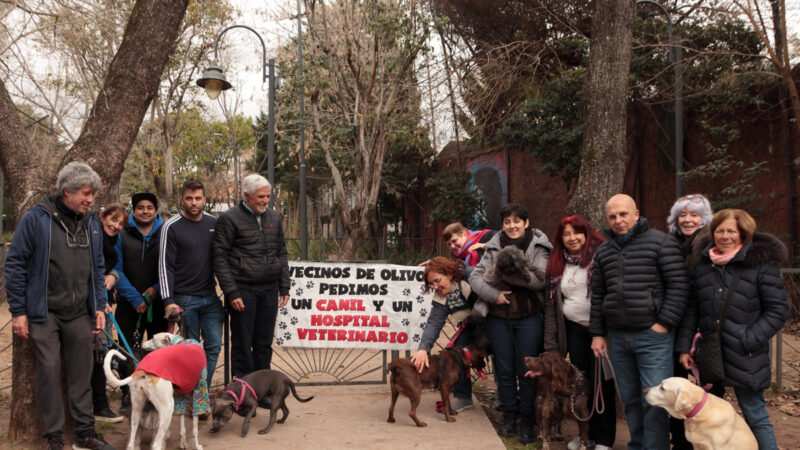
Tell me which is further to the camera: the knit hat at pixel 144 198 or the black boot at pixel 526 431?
the knit hat at pixel 144 198

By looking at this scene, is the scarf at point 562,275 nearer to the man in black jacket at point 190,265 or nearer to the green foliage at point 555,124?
the man in black jacket at point 190,265

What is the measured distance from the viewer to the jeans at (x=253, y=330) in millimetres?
5621

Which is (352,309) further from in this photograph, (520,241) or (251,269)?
(520,241)

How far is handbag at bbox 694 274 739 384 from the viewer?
4.09 metres

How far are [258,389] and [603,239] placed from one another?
2.95 metres

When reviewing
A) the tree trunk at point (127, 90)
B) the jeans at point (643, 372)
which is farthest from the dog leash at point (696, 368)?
the tree trunk at point (127, 90)

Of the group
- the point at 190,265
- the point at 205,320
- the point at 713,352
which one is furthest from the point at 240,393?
the point at 713,352

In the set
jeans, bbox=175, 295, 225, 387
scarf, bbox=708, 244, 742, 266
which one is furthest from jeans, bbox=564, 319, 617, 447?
jeans, bbox=175, 295, 225, 387

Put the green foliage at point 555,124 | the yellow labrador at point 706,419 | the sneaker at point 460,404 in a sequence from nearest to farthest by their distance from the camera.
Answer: the yellow labrador at point 706,419 → the sneaker at point 460,404 → the green foliage at point 555,124

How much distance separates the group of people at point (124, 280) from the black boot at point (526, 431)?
7.57 feet

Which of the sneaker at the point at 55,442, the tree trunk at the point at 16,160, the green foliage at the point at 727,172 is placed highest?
the green foliage at the point at 727,172

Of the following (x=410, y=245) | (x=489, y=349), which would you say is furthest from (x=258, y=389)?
(x=410, y=245)

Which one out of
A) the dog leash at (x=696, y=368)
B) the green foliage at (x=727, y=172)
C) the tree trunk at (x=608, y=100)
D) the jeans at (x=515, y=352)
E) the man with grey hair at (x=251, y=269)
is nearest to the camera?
the dog leash at (x=696, y=368)

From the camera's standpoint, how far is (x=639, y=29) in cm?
1466
